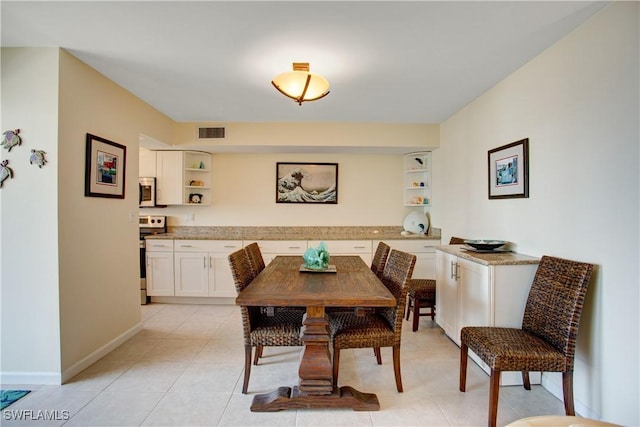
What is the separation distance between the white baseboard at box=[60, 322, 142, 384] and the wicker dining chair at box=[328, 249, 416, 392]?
1.91 metres

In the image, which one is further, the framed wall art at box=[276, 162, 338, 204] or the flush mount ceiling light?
the framed wall art at box=[276, 162, 338, 204]

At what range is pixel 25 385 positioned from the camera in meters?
2.14

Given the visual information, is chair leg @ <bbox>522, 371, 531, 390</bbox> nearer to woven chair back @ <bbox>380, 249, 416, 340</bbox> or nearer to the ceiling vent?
woven chair back @ <bbox>380, 249, 416, 340</bbox>

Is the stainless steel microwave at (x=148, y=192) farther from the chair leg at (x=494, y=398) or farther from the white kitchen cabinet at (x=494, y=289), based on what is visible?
the chair leg at (x=494, y=398)

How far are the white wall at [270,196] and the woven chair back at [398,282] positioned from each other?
2138 mm

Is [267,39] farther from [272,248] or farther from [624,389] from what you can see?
[624,389]

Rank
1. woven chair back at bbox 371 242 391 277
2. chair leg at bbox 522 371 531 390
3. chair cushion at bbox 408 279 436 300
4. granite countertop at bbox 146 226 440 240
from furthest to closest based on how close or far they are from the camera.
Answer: granite countertop at bbox 146 226 440 240
chair cushion at bbox 408 279 436 300
woven chair back at bbox 371 242 391 277
chair leg at bbox 522 371 531 390

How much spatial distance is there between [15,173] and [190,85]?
143cm

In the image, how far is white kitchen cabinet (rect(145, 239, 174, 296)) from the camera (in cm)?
396

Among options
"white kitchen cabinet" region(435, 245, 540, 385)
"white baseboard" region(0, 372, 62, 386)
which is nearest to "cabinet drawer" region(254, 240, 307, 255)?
"white kitchen cabinet" region(435, 245, 540, 385)

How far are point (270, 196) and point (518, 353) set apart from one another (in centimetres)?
349

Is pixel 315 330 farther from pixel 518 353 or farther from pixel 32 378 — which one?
pixel 32 378

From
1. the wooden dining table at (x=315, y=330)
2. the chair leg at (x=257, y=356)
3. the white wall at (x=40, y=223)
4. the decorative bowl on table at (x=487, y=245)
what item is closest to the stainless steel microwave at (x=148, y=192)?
the white wall at (x=40, y=223)

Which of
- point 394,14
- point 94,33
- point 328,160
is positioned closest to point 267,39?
point 394,14
